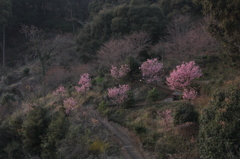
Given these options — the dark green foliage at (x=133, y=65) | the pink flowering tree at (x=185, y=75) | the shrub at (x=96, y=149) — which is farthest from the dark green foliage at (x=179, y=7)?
the shrub at (x=96, y=149)

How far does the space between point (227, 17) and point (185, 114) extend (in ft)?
13.1

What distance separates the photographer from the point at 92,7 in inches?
1459

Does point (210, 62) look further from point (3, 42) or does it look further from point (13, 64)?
point (3, 42)

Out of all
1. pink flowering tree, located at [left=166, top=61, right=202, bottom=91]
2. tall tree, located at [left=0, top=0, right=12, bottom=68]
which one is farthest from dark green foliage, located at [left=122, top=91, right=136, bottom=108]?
tall tree, located at [left=0, top=0, right=12, bottom=68]

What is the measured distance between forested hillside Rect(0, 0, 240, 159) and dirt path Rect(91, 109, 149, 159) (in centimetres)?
5

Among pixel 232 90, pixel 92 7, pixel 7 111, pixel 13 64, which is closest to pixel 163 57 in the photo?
pixel 7 111

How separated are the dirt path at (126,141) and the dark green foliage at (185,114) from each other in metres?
2.02

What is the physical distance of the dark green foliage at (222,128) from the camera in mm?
5461

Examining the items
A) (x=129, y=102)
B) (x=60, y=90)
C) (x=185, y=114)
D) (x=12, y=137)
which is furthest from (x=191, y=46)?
(x=12, y=137)

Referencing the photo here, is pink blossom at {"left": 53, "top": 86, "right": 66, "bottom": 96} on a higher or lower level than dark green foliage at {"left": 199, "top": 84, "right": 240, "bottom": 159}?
lower

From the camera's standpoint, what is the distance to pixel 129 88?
54.7 feet

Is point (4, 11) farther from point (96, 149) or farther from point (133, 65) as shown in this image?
point (96, 149)

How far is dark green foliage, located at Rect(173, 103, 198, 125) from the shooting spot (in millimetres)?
8719

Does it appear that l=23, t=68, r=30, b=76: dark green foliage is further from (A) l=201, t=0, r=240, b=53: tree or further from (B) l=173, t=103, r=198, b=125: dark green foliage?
(A) l=201, t=0, r=240, b=53: tree
